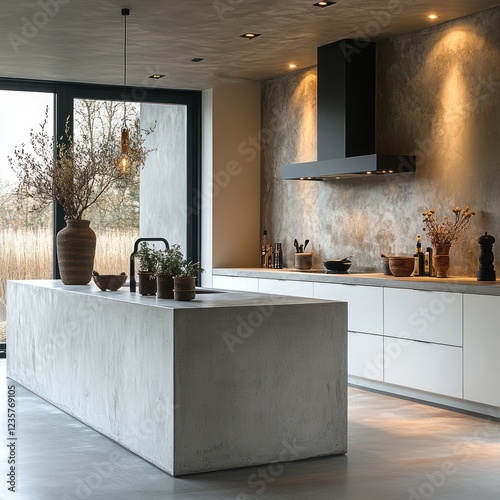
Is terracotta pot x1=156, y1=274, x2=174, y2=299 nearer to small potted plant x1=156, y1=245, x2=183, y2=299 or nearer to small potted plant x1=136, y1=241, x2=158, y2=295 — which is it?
small potted plant x1=156, y1=245, x2=183, y2=299

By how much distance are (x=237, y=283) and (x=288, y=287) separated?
0.91 meters

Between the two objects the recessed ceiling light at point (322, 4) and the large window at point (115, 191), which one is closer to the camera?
the recessed ceiling light at point (322, 4)

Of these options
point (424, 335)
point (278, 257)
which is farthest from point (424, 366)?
point (278, 257)

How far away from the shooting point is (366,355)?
20.6 feet

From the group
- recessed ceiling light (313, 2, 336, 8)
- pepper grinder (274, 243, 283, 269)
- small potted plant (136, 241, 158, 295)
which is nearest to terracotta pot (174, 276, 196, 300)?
small potted plant (136, 241, 158, 295)

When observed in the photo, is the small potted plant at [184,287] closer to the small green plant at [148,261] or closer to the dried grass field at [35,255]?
the small green plant at [148,261]

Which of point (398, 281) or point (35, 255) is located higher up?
point (35, 255)

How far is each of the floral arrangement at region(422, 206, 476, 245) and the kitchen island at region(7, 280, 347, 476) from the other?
1.83m

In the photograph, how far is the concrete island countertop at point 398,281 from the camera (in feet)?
17.4

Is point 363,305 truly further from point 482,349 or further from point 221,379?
point 221,379

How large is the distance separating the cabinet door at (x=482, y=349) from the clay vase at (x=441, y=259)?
663 millimetres

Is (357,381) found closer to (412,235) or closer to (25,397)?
(412,235)

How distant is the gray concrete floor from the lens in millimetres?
3717

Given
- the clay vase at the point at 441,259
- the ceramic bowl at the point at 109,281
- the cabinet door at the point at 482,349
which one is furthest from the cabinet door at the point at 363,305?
the ceramic bowl at the point at 109,281
